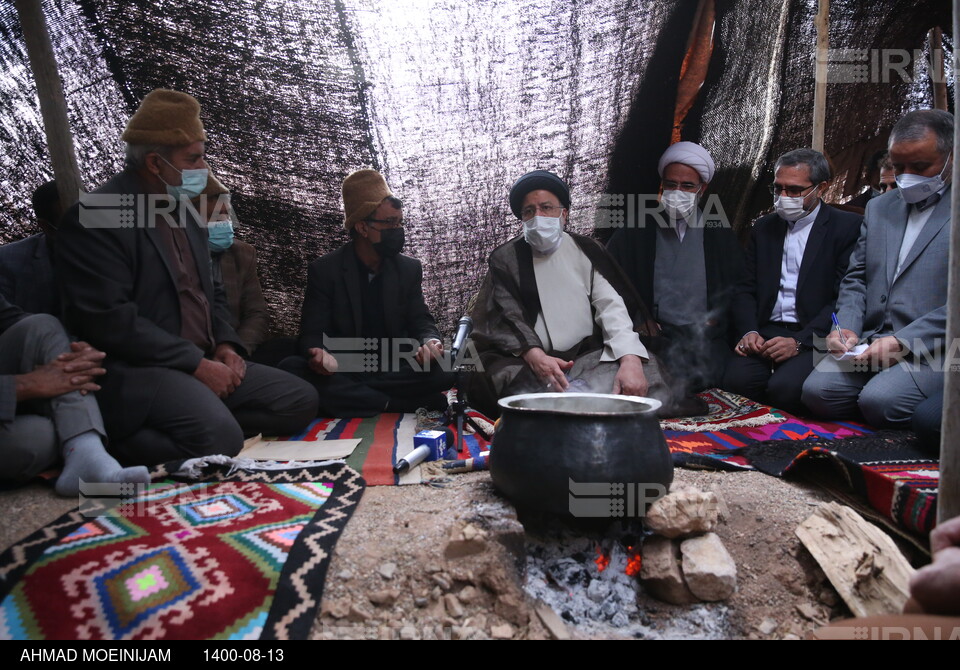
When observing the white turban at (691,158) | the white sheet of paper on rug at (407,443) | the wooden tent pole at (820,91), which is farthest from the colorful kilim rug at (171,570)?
the wooden tent pole at (820,91)

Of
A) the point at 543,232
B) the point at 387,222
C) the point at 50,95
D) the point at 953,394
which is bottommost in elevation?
the point at 953,394

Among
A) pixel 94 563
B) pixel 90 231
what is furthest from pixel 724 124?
pixel 94 563

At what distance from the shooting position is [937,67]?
451 cm

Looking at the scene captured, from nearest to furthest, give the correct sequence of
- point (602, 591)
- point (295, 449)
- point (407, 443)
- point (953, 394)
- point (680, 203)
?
1. point (953, 394)
2. point (602, 591)
3. point (295, 449)
4. point (407, 443)
5. point (680, 203)

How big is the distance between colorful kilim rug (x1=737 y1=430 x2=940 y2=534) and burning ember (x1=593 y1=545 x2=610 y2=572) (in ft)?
2.97

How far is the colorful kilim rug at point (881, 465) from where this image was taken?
6.26ft

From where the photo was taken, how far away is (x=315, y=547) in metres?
1.74

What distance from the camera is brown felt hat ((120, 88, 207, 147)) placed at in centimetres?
274

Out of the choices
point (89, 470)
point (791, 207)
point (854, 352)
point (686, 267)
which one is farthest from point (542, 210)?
point (89, 470)

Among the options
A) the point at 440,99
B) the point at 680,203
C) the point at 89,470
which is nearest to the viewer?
the point at 89,470

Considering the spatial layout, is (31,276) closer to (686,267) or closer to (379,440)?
(379,440)

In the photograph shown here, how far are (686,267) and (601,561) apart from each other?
2.51 metres

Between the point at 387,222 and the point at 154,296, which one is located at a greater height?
the point at 387,222

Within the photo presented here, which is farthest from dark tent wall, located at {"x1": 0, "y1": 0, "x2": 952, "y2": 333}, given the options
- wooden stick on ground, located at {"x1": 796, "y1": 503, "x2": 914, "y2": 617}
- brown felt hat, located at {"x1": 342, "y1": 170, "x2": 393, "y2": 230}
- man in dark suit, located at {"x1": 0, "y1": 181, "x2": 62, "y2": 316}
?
wooden stick on ground, located at {"x1": 796, "y1": 503, "x2": 914, "y2": 617}
